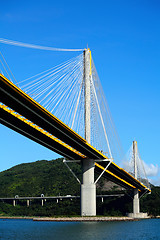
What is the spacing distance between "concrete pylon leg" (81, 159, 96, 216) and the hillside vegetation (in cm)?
3241

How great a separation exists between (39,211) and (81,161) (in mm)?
67727

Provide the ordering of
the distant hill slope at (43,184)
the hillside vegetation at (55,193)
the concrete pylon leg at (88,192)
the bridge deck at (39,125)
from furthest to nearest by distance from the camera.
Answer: the distant hill slope at (43,184) < the hillside vegetation at (55,193) < the concrete pylon leg at (88,192) < the bridge deck at (39,125)

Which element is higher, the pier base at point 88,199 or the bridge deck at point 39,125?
the bridge deck at point 39,125

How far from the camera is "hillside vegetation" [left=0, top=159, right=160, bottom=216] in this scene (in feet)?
410

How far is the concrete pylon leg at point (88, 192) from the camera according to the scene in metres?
69.2

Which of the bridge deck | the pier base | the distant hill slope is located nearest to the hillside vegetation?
the distant hill slope

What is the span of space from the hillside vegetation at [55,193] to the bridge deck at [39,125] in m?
40.8

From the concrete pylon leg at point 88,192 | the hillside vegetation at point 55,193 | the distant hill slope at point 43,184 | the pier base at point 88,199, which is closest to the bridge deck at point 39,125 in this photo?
the concrete pylon leg at point 88,192

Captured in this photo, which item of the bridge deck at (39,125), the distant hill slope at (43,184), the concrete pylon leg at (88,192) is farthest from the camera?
the distant hill slope at (43,184)

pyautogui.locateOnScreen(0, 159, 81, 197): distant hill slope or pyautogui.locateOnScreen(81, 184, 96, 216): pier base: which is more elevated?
pyautogui.locateOnScreen(0, 159, 81, 197): distant hill slope

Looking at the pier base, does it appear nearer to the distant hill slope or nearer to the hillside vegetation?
the hillside vegetation

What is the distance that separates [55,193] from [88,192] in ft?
284

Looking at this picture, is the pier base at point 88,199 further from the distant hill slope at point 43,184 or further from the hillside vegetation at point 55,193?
the distant hill slope at point 43,184

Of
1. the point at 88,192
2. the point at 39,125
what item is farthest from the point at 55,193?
the point at 39,125
